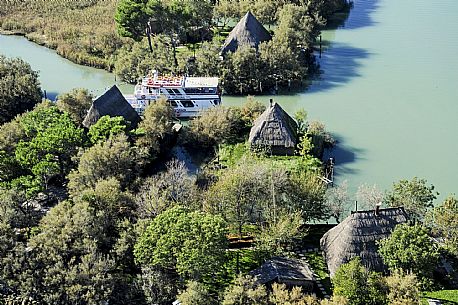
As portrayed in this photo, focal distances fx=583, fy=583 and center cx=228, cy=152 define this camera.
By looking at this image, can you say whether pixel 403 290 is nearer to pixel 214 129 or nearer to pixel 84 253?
pixel 84 253

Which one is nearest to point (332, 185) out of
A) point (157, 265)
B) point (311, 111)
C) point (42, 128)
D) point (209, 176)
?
point (209, 176)

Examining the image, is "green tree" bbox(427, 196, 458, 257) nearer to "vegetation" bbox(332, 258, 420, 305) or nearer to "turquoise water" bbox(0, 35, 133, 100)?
"vegetation" bbox(332, 258, 420, 305)

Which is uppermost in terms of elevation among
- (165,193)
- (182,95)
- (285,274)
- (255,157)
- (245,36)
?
(245,36)

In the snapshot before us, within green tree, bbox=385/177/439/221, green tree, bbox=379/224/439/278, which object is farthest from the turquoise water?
green tree, bbox=379/224/439/278

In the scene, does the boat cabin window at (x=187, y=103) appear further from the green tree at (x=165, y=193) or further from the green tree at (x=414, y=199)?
the green tree at (x=414, y=199)

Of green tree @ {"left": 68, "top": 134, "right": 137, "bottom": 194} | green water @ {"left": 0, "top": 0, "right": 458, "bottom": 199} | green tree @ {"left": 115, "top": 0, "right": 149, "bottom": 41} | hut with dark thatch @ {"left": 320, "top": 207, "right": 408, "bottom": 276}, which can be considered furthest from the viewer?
green tree @ {"left": 115, "top": 0, "right": 149, "bottom": 41}

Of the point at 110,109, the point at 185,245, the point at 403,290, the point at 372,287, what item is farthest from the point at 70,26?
the point at 403,290
